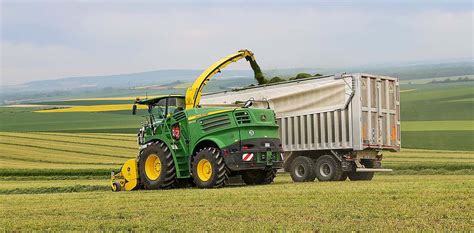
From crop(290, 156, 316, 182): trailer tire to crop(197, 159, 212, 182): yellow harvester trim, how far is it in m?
4.82

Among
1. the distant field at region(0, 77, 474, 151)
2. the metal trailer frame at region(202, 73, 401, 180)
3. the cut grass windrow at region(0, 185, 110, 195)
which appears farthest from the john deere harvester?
the distant field at region(0, 77, 474, 151)

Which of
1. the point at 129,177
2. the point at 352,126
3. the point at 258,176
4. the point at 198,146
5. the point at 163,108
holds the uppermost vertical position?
the point at 163,108

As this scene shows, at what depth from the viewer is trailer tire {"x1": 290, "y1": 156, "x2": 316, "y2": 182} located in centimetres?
2391

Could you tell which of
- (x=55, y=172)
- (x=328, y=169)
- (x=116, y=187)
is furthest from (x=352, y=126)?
(x=55, y=172)

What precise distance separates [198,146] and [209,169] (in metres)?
0.84

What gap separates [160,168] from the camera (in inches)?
821

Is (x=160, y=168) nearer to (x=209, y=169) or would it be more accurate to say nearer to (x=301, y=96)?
(x=209, y=169)

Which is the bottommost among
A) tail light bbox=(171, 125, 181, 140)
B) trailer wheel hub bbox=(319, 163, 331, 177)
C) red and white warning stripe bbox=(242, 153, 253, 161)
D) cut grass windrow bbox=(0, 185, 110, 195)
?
cut grass windrow bbox=(0, 185, 110, 195)

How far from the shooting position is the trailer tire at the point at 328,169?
917 inches

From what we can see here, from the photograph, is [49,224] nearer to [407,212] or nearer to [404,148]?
[407,212]

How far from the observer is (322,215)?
11.5 m

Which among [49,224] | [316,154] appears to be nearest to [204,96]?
[316,154]

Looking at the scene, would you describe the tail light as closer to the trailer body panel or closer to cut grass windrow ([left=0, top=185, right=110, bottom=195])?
the trailer body panel

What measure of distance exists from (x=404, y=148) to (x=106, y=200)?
31585mm
